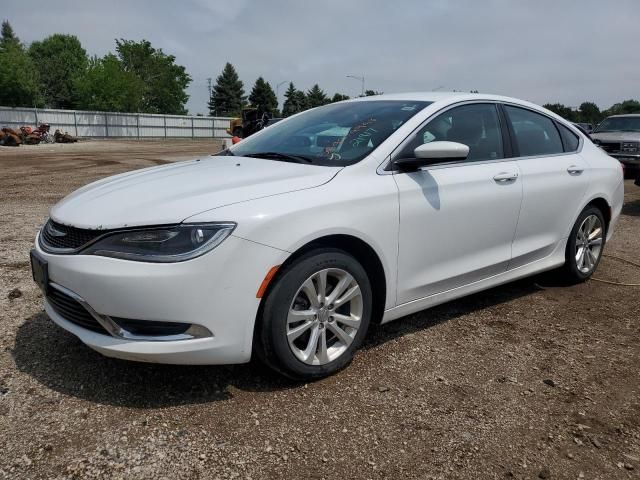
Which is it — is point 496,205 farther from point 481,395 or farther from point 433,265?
point 481,395

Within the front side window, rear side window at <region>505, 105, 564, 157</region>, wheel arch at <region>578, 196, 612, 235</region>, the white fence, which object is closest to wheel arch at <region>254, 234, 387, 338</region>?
the front side window

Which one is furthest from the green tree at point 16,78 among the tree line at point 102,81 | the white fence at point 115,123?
the white fence at point 115,123

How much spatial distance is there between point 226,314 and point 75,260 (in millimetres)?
753

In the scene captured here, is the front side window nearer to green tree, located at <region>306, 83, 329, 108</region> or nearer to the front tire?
the front tire

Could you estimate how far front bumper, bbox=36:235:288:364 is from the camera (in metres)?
2.41

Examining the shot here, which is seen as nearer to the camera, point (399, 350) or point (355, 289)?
point (355, 289)

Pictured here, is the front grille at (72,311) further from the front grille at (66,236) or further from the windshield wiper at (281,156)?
the windshield wiper at (281,156)

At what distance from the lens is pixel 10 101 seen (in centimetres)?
5000

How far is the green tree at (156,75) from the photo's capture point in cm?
5700

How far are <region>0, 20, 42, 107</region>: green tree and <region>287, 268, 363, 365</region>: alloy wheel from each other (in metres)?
54.1

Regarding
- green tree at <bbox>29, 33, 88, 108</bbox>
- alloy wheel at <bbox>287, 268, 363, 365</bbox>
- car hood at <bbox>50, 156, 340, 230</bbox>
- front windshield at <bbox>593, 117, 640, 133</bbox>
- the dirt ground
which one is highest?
green tree at <bbox>29, 33, 88, 108</bbox>

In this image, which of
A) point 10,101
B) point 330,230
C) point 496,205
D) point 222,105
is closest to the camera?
point 330,230

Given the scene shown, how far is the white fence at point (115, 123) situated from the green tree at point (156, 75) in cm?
1076

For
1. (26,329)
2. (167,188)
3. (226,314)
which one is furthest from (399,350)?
(26,329)
